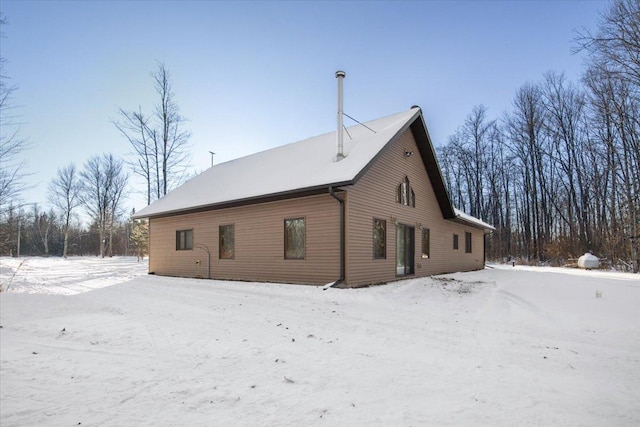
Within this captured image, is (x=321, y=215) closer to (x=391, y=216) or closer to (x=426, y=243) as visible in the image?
(x=391, y=216)

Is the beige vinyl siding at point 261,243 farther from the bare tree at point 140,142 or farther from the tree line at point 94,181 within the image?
the bare tree at point 140,142

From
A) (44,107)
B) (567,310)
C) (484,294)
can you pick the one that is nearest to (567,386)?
(567,310)

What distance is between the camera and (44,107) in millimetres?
10633

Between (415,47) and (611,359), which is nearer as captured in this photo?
(611,359)

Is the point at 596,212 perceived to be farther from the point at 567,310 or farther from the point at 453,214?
the point at 567,310

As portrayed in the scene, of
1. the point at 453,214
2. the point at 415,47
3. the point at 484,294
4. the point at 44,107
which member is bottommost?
the point at 484,294

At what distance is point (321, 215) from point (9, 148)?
1050cm

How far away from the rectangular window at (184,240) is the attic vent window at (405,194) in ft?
27.1

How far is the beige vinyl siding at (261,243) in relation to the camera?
9.33 meters

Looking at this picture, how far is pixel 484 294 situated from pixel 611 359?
16.2 feet

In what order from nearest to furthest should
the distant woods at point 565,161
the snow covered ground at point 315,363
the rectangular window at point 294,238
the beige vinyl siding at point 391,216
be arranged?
the snow covered ground at point 315,363
the beige vinyl siding at point 391,216
the rectangular window at point 294,238
the distant woods at point 565,161

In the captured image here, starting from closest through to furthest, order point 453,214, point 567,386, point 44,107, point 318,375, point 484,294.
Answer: point 567,386 < point 318,375 < point 484,294 < point 44,107 < point 453,214

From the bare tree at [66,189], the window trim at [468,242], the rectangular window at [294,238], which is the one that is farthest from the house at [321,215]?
the bare tree at [66,189]

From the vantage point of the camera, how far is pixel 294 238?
10.1 meters
